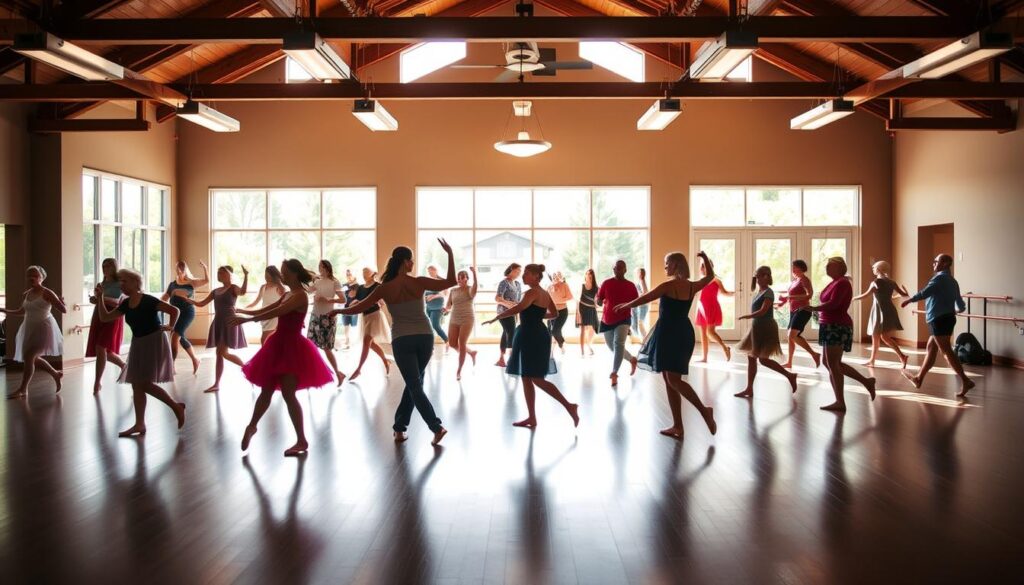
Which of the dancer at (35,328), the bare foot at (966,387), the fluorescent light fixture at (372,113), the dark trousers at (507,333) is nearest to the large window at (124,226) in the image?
the dancer at (35,328)

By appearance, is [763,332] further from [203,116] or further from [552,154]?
[552,154]

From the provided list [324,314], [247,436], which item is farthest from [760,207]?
[247,436]

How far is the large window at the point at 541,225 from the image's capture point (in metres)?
15.9

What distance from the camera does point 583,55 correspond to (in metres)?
15.5

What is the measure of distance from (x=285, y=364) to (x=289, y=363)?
29 millimetres

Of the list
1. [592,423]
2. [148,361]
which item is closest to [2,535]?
[148,361]

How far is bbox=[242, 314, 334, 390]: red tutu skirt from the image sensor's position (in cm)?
594

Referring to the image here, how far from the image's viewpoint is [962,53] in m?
7.53

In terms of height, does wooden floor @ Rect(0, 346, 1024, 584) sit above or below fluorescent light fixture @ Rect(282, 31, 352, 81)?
below

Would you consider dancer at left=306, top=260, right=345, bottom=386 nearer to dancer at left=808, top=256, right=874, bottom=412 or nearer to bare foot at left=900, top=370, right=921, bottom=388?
dancer at left=808, top=256, right=874, bottom=412

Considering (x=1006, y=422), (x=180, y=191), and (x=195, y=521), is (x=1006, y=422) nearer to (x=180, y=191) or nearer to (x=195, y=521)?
(x=195, y=521)

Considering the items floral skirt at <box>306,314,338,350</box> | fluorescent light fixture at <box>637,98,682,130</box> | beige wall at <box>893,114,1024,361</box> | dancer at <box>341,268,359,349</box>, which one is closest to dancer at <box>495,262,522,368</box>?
floral skirt at <box>306,314,338,350</box>

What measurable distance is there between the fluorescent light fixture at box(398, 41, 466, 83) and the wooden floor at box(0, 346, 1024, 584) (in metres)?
9.04

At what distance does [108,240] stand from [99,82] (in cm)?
360
